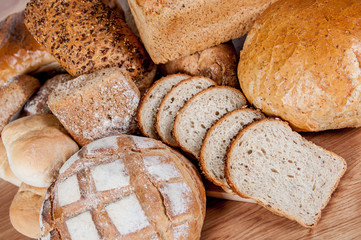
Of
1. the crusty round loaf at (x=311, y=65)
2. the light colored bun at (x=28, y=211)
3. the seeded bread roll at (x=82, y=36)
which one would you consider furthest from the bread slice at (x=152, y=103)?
the light colored bun at (x=28, y=211)

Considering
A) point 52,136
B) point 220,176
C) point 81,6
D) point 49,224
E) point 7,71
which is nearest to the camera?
point 49,224

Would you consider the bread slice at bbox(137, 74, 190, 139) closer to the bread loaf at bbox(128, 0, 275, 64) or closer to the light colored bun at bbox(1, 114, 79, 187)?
the bread loaf at bbox(128, 0, 275, 64)

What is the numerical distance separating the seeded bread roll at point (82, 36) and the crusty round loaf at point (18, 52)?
0.27 metres

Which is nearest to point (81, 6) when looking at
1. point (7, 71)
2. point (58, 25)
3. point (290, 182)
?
point (58, 25)

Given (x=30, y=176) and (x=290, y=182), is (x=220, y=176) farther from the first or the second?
(x=30, y=176)

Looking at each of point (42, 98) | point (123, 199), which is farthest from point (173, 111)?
point (42, 98)

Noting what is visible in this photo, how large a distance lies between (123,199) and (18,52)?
66.9 inches

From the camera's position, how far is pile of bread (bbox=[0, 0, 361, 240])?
64.7 inches

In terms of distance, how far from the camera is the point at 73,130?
2.16 m

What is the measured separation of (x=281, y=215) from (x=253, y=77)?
0.85m

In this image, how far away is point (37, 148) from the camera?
2.01 meters

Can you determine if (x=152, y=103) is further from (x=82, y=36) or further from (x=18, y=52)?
(x=18, y=52)

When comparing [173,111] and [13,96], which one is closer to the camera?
[173,111]

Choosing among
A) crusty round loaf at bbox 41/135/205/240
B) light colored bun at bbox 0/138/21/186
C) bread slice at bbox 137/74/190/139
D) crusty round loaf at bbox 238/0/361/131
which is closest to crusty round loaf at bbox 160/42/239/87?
bread slice at bbox 137/74/190/139
